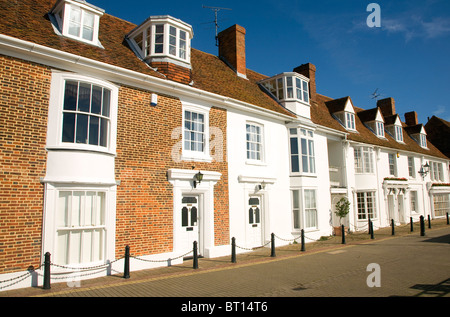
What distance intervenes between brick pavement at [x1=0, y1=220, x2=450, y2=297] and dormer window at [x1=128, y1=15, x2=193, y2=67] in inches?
312

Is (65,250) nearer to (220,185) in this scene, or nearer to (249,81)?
(220,185)

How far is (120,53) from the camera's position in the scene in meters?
11.8

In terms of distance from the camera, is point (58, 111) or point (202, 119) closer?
point (58, 111)

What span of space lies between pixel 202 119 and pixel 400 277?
863 centimetres

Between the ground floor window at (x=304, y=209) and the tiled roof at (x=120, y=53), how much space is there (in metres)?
4.41

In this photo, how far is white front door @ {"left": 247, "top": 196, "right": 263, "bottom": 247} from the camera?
14.2m

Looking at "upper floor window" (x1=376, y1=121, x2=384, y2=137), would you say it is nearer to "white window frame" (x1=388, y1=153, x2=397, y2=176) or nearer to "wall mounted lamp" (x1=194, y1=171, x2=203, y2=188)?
"white window frame" (x1=388, y1=153, x2=397, y2=176)

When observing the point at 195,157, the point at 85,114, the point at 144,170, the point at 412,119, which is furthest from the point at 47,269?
the point at 412,119

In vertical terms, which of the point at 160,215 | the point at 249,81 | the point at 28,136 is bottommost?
the point at 160,215

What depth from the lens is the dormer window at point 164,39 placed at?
489 inches

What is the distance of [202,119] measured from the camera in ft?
42.6

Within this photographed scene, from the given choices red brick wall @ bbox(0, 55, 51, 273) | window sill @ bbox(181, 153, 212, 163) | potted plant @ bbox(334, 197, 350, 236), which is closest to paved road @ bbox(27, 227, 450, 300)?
red brick wall @ bbox(0, 55, 51, 273)
